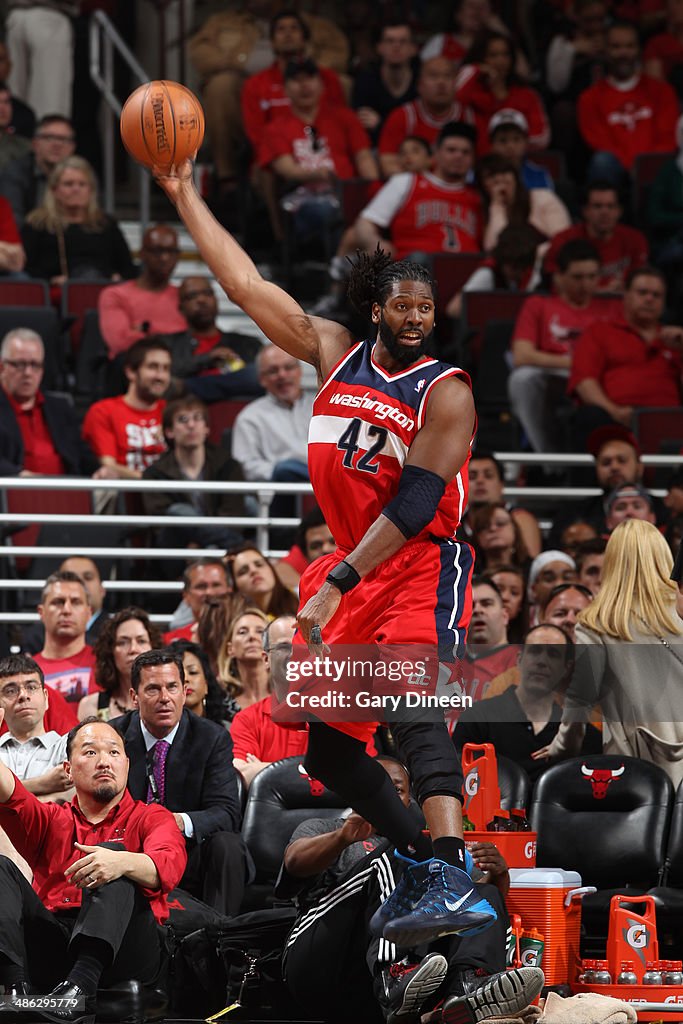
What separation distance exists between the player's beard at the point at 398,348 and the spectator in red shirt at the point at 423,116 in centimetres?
727

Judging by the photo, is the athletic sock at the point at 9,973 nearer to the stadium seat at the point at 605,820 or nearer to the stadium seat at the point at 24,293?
the stadium seat at the point at 605,820

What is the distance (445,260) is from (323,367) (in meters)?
6.08

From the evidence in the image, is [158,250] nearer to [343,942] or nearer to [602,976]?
[343,942]

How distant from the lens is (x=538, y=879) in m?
5.86

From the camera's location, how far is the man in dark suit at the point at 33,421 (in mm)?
9359

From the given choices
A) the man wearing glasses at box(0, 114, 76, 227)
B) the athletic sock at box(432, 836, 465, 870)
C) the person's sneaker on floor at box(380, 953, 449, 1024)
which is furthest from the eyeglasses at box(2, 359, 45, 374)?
the athletic sock at box(432, 836, 465, 870)

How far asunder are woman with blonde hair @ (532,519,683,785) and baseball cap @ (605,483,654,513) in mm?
2055

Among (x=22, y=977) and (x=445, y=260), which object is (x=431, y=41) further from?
(x=22, y=977)

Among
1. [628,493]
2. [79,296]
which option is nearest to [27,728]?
[628,493]

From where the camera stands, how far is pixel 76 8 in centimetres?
1300

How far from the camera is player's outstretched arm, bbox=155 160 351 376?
5145 millimetres

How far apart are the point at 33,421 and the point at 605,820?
174 inches

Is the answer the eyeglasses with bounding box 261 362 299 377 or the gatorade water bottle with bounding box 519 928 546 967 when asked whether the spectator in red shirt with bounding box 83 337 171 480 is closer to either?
the eyeglasses with bounding box 261 362 299 377

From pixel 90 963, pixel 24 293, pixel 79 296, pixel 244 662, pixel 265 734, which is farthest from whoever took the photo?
pixel 79 296
